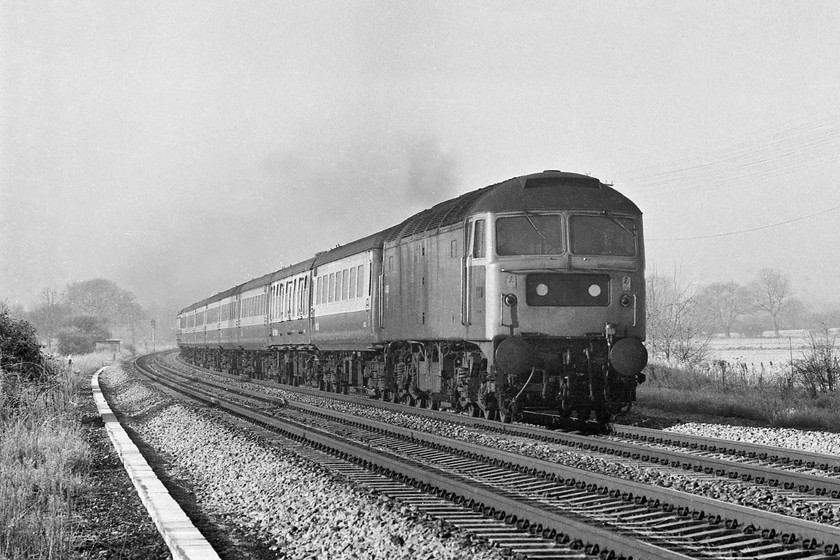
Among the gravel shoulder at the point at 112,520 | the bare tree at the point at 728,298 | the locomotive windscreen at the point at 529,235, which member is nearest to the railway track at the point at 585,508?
the gravel shoulder at the point at 112,520

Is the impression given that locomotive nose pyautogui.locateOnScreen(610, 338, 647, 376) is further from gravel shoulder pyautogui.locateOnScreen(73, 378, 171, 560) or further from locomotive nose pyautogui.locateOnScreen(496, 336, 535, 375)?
gravel shoulder pyautogui.locateOnScreen(73, 378, 171, 560)

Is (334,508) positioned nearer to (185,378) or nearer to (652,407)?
(652,407)

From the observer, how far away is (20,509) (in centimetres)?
756

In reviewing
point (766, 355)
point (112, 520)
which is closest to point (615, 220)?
point (112, 520)

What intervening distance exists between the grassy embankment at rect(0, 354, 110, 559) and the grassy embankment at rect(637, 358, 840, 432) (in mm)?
10541

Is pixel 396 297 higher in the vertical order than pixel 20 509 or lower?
higher

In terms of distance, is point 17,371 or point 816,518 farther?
point 17,371

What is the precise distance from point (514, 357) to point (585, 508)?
16.6 ft

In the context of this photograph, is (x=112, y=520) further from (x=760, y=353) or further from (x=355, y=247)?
(x=760, y=353)

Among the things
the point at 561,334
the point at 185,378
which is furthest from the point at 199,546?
the point at 185,378

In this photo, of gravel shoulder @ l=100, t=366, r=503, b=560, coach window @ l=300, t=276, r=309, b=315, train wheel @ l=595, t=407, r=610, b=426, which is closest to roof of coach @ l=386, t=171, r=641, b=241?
train wheel @ l=595, t=407, r=610, b=426

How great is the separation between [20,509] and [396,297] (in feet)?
33.9

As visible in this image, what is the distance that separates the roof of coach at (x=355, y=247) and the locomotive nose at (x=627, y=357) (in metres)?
7.69

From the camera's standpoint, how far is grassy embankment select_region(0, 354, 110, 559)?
6422 mm
